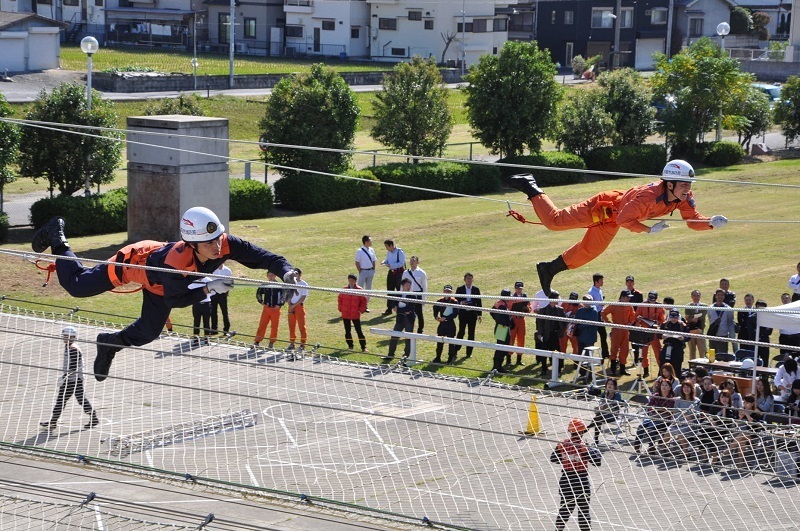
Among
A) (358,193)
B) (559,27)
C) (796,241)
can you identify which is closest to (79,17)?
(559,27)

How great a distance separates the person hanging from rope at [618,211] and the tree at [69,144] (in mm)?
18963

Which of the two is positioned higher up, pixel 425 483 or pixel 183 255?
pixel 183 255

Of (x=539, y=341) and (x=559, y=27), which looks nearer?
(x=539, y=341)

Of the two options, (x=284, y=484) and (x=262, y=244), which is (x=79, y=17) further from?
(x=284, y=484)

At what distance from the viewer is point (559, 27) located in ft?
255

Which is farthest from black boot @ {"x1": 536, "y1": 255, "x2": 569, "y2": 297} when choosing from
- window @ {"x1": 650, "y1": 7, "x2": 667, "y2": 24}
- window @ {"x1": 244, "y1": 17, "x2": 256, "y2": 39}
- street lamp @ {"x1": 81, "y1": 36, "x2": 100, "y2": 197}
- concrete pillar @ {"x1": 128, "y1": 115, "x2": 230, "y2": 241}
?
window @ {"x1": 650, "y1": 7, "x2": 667, "y2": 24}

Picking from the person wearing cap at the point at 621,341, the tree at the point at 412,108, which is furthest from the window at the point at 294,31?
the person wearing cap at the point at 621,341

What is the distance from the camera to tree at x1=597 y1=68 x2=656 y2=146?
1548 inches

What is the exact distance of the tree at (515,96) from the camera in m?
36.7

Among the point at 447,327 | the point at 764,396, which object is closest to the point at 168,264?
the point at 764,396

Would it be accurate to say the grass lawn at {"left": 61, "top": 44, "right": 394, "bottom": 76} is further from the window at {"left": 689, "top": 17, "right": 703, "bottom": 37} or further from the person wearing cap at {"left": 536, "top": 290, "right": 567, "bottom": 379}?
the person wearing cap at {"left": 536, "top": 290, "right": 567, "bottom": 379}

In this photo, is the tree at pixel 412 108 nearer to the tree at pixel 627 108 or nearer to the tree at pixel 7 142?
the tree at pixel 627 108

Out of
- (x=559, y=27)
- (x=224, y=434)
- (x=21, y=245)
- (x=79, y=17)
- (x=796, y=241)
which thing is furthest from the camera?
(x=559, y=27)

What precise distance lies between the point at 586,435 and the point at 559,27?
70.1m
